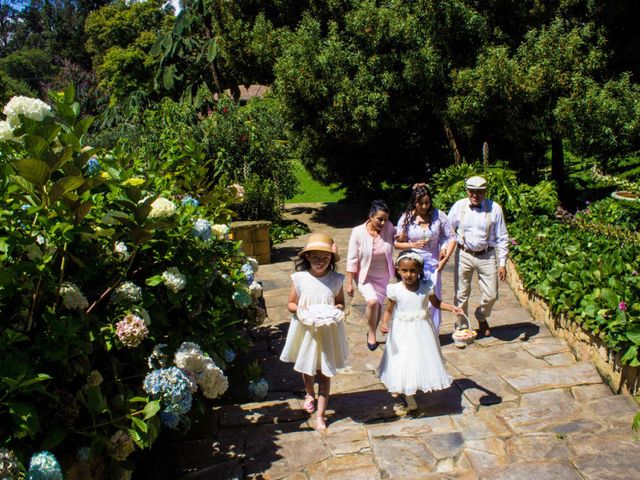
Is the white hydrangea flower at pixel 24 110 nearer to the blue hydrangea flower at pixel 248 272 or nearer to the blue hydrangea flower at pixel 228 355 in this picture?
the blue hydrangea flower at pixel 228 355

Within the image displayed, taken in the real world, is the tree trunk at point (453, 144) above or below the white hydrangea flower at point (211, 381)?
above

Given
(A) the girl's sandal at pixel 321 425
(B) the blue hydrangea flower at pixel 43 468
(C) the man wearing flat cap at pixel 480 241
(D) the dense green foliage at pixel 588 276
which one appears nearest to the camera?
(B) the blue hydrangea flower at pixel 43 468

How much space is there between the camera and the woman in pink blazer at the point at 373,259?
Answer: 5688 millimetres

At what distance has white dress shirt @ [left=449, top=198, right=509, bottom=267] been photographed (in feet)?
19.8

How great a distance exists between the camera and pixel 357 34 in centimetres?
1343

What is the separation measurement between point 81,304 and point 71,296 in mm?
71

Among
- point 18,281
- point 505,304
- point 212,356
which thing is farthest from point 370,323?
point 18,281

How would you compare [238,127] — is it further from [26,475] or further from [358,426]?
[26,475]

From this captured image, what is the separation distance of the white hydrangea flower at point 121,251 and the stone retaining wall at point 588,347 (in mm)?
3699

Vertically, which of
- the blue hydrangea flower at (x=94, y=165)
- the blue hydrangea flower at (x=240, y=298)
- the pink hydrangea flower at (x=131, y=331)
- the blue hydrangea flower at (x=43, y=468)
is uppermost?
the blue hydrangea flower at (x=94, y=165)

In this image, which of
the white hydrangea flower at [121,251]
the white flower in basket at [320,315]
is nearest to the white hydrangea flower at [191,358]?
the white hydrangea flower at [121,251]

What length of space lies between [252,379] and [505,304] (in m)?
3.89

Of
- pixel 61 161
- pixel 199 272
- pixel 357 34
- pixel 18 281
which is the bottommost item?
pixel 199 272

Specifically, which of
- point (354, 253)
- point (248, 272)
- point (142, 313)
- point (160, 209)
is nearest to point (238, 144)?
point (354, 253)
